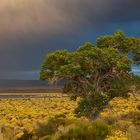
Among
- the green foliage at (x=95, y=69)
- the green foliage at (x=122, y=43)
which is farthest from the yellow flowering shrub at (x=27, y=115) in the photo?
the green foliage at (x=122, y=43)

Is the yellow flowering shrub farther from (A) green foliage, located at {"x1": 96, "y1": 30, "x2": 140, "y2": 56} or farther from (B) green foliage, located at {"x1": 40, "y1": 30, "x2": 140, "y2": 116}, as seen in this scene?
(A) green foliage, located at {"x1": 96, "y1": 30, "x2": 140, "y2": 56}

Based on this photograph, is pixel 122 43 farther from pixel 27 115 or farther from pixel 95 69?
pixel 27 115

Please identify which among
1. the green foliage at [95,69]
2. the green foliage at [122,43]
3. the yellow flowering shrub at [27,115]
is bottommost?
the yellow flowering shrub at [27,115]

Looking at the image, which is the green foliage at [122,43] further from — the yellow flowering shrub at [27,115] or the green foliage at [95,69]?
the yellow flowering shrub at [27,115]

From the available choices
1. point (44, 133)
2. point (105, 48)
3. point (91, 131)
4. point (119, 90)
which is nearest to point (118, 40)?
point (105, 48)

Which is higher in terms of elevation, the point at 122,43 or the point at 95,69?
the point at 122,43

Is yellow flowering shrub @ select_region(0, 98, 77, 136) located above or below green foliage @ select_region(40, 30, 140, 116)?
below

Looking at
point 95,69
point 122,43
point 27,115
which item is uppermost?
point 122,43

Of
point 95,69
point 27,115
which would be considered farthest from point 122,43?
point 27,115

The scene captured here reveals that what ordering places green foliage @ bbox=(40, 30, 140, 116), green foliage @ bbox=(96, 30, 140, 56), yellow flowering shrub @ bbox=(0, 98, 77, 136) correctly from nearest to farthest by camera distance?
green foliage @ bbox=(40, 30, 140, 116)
green foliage @ bbox=(96, 30, 140, 56)
yellow flowering shrub @ bbox=(0, 98, 77, 136)

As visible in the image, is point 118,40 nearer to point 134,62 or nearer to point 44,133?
point 134,62

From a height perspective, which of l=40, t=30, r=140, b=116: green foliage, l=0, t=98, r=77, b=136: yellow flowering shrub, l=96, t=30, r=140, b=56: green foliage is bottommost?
l=0, t=98, r=77, b=136: yellow flowering shrub

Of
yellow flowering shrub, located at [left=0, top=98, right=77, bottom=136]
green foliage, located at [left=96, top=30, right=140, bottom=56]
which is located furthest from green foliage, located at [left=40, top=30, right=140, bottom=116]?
yellow flowering shrub, located at [left=0, top=98, right=77, bottom=136]

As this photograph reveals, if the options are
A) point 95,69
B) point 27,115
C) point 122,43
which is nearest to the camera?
point 95,69
